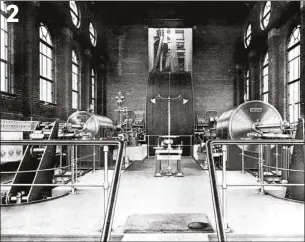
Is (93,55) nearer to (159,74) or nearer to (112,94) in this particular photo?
(112,94)

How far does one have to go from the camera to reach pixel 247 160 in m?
6.91

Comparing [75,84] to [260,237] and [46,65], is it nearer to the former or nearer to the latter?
[46,65]

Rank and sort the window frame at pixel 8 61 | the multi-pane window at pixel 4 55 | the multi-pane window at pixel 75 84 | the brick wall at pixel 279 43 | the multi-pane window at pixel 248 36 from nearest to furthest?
1. the multi-pane window at pixel 4 55
2. the window frame at pixel 8 61
3. the brick wall at pixel 279 43
4. the multi-pane window at pixel 75 84
5. the multi-pane window at pixel 248 36

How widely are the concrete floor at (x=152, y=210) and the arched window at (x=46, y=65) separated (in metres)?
5.73

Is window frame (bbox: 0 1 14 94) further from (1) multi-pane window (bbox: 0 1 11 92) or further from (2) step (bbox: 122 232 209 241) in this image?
(2) step (bbox: 122 232 209 241)

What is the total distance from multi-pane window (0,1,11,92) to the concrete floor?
3.80m

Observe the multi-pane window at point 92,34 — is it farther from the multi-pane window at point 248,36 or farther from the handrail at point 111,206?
the handrail at point 111,206

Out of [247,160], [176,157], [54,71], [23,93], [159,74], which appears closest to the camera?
[176,157]

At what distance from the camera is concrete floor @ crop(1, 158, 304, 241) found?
9.69 ft

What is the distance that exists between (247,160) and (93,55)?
9930mm

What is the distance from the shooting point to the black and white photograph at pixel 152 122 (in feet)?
9.68

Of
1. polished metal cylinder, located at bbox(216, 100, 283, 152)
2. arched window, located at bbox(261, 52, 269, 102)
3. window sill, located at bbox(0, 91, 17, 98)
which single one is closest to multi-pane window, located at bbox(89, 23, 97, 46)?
arched window, located at bbox(261, 52, 269, 102)

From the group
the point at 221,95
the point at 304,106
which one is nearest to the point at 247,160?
the point at 304,106

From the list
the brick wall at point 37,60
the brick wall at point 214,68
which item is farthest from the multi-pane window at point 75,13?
the brick wall at point 214,68
